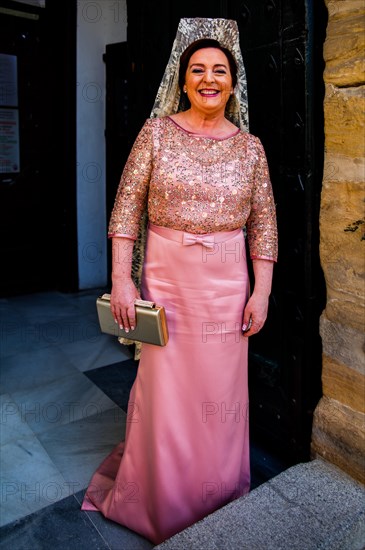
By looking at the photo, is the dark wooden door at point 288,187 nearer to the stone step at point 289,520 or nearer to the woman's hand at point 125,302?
the stone step at point 289,520

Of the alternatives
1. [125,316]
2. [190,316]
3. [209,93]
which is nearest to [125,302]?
[125,316]

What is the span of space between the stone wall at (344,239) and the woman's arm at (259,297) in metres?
0.24

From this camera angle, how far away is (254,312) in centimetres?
185

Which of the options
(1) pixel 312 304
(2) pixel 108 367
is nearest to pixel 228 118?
(1) pixel 312 304

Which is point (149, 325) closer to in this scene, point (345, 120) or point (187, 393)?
point (187, 393)

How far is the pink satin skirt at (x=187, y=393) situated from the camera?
1.79 m

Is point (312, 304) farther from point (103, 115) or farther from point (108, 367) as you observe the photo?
point (103, 115)

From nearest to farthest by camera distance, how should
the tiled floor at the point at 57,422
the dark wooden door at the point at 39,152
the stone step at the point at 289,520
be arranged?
the stone step at the point at 289,520 → the tiled floor at the point at 57,422 → the dark wooden door at the point at 39,152

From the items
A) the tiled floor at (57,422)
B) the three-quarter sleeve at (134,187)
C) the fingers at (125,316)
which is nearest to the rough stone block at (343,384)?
the tiled floor at (57,422)

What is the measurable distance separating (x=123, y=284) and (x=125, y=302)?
0.06 metres

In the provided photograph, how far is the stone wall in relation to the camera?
168 cm

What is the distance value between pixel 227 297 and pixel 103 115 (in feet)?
12.6

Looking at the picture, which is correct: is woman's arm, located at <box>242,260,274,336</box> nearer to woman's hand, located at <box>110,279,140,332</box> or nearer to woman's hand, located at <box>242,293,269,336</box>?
woman's hand, located at <box>242,293,269,336</box>

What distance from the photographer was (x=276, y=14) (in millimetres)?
1994
